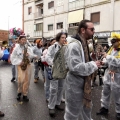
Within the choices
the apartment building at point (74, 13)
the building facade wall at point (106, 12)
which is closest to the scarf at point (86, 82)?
the building facade wall at point (106, 12)

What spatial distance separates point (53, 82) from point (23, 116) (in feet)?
3.27

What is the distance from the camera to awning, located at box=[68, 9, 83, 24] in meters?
21.4

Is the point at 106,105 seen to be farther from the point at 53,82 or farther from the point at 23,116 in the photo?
the point at 23,116

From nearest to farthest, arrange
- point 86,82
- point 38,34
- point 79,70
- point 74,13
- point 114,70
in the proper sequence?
1. point 79,70
2. point 86,82
3. point 114,70
4. point 74,13
5. point 38,34

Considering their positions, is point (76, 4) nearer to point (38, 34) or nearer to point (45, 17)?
point (45, 17)

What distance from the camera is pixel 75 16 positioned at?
2211 cm

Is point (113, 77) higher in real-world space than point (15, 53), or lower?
lower

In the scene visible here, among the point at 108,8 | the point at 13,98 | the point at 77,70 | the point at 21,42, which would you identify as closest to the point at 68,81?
the point at 77,70

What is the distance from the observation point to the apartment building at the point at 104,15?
1784cm

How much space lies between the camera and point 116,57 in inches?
158

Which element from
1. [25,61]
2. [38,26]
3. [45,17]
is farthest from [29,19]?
[25,61]

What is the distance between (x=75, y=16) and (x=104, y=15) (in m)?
4.13

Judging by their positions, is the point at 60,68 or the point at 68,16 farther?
the point at 68,16

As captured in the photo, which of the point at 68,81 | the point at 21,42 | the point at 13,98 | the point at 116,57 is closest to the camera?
the point at 68,81
